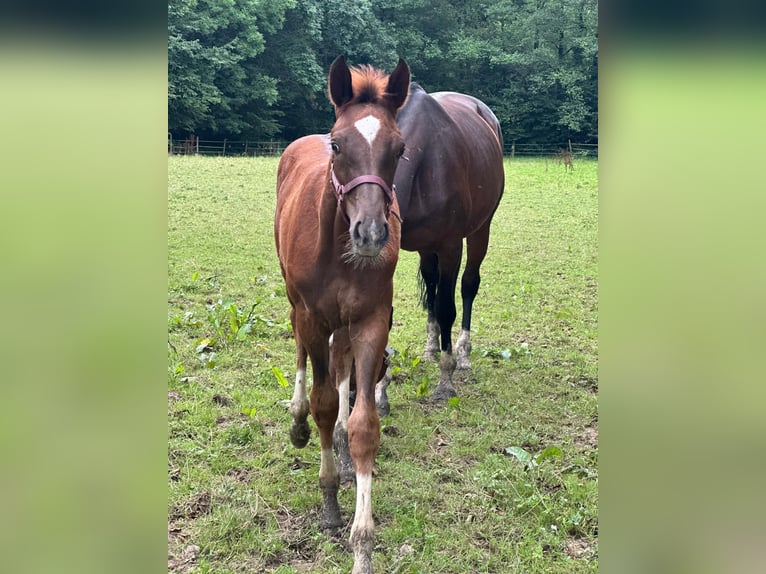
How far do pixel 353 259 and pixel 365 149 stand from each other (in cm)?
51

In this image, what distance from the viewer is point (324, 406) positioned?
3.04 meters

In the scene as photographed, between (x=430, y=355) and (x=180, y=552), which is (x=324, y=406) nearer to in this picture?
(x=180, y=552)

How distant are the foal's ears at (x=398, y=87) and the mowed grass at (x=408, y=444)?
6.97 feet

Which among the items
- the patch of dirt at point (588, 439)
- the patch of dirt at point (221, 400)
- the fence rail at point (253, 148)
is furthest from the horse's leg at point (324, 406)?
the fence rail at point (253, 148)

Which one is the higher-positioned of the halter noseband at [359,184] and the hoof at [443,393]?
the halter noseband at [359,184]

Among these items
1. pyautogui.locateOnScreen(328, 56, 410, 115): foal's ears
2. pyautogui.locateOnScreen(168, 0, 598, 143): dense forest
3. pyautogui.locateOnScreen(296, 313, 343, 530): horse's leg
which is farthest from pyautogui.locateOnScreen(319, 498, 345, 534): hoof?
pyautogui.locateOnScreen(168, 0, 598, 143): dense forest

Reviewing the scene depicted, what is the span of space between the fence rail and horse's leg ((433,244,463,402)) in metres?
20.7

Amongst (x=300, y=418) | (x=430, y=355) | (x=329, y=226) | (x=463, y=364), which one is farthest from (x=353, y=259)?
(x=430, y=355)

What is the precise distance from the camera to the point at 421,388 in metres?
4.69

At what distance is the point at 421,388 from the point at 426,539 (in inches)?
73.1

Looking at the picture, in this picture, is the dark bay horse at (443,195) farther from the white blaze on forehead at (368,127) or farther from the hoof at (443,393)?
the white blaze on forehead at (368,127)

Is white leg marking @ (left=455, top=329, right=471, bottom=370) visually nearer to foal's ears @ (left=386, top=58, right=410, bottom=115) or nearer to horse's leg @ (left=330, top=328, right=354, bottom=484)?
horse's leg @ (left=330, top=328, right=354, bottom=484)

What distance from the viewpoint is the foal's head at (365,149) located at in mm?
2391
